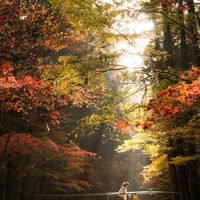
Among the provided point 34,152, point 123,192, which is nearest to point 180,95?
point 123,192

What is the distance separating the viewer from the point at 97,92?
1005 centimetres

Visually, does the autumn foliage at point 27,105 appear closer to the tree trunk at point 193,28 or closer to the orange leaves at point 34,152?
the orange leaves at point 34,152

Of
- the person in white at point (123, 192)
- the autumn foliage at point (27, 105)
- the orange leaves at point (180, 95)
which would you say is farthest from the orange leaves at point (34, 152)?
the orange leaves at point (180, 95)

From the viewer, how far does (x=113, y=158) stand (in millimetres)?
33812

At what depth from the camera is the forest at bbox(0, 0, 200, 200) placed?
8.64 meters

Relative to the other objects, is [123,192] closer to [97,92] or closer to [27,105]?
[97,92]

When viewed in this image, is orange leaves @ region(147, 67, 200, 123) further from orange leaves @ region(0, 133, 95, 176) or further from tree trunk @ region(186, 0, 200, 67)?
orange leaves @ region(0, 133, 95, 176)

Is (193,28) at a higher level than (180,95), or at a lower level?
higher

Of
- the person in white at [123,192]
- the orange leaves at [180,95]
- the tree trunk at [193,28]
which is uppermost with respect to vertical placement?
the tree trunk at [193,28]

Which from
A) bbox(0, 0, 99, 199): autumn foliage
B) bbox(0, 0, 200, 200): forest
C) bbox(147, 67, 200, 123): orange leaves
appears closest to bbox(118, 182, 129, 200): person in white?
bbox(0, 0, 200, 200): forest

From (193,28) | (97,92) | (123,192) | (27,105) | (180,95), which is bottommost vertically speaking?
(123,192)

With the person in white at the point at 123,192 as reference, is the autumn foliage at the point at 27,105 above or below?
above

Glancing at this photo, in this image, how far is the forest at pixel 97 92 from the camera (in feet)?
28.4

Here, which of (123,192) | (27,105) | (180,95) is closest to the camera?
(180,95)
